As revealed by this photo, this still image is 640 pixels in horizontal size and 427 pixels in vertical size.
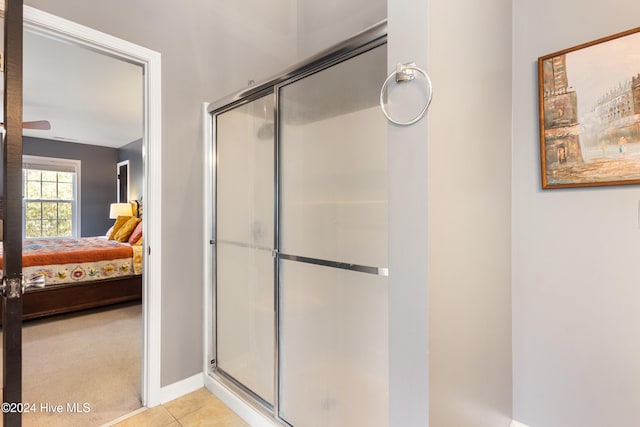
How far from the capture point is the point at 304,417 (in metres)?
1.59

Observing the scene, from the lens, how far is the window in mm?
5898

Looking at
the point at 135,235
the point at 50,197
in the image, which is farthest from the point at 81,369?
the point at 50,197

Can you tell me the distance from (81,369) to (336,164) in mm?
2510

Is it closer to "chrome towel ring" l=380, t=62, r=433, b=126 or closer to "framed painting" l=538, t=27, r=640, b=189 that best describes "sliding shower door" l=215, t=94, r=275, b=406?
"chrome towel ring" l=380, t=62, r=433, b=126

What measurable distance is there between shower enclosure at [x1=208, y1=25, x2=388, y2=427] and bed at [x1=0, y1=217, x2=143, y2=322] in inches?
95.8

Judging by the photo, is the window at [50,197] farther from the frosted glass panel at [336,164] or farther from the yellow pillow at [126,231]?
the frosted glass panel at [336,164]

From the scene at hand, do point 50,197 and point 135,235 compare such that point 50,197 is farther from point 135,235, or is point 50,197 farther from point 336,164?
point 336,164

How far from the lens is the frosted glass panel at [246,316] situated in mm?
1838

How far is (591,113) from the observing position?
4.40 ft

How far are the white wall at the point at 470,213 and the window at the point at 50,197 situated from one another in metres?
7.49

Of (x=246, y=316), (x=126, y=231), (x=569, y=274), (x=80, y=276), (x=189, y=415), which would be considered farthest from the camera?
(x=126, y=231)

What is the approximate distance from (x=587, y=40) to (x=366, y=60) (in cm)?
95

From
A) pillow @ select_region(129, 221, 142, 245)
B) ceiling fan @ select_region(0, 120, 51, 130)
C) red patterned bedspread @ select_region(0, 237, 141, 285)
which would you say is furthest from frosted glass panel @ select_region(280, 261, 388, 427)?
pillow @ select_region(129, 221, 142, 245)

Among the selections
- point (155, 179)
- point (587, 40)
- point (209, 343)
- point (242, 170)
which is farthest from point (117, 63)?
point (587, 40)
